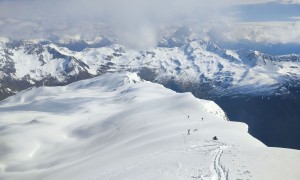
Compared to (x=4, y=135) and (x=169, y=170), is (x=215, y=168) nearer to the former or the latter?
(x=169, y=170)

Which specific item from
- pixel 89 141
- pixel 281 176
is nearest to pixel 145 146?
pixel 281 176

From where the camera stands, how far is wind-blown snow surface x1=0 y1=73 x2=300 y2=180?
46750 millimetres

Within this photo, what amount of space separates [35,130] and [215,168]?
385ft

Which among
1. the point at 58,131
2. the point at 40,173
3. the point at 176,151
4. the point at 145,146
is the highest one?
the point at 176,151

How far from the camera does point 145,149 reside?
71.0 meters

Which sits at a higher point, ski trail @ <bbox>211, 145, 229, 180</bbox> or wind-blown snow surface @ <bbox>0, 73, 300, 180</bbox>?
ski trail @ <bbox>211, 145, 229, 180</bbox>

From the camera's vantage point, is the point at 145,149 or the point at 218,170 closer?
the point at 218,170

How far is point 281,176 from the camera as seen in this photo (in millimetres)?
40969

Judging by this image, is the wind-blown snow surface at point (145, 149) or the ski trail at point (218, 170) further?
the wind-blown snow surface at point (145, 149)

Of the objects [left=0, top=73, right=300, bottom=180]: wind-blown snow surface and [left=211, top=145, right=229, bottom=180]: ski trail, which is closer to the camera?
[left=211, top=145, right=229, bottom=180]: ski trail

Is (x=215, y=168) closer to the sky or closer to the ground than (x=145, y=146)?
closer to the sky

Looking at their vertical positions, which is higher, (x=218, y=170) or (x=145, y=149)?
(x=218, y=170)

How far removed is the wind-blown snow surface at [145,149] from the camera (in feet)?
153

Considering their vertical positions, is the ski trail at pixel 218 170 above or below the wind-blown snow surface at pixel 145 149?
above
